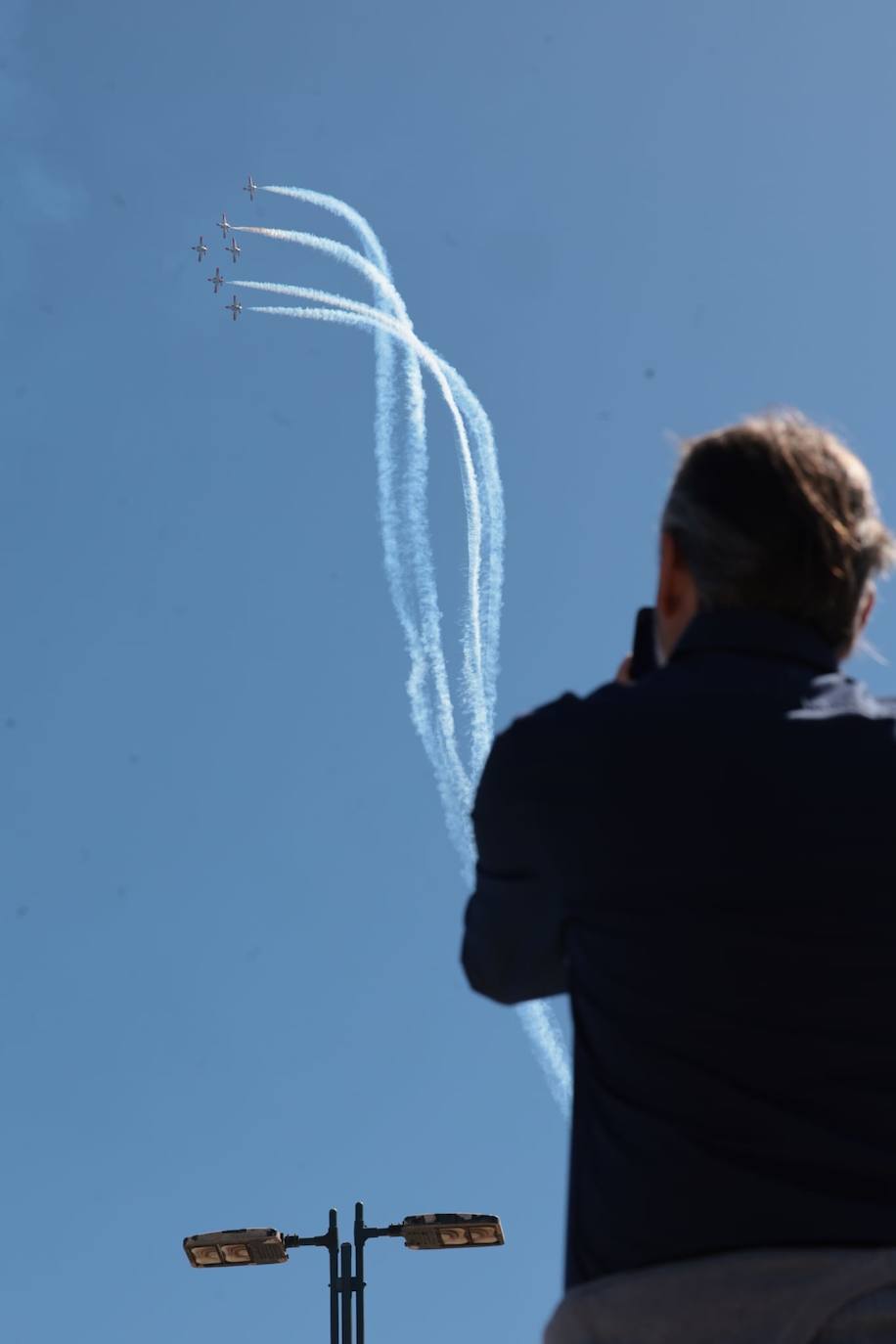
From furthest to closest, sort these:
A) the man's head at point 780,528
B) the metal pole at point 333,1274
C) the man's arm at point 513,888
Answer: the metal pole at point 333,1274
the man's head at point 780,528
the man's arm at point 513,888

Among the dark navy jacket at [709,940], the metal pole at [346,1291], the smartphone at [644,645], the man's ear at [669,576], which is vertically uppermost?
the man's ear at [669,576]

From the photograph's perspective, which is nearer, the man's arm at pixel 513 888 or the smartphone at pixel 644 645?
the man's arm at pixel 513 888

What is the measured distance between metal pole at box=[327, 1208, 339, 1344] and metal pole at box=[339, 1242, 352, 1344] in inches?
2.4

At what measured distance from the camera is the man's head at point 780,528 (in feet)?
8.96

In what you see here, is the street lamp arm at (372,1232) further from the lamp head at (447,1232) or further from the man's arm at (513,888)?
the man's arm at (513,888)

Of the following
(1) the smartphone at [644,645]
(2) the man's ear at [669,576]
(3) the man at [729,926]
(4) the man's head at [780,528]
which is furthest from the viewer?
(1) the smartphone at [644,645]

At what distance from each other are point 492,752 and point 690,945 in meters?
0.41

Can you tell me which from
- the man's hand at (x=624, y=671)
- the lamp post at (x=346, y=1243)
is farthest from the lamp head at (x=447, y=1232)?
the man's hand at (x=624, y=671)

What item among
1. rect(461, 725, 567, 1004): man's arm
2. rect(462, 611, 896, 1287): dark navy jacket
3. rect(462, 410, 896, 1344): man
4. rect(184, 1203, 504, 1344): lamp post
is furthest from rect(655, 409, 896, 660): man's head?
rect(184, 1203, 504, 1344): lamp post

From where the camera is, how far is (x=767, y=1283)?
2.30 m

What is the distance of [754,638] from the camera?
108 inches

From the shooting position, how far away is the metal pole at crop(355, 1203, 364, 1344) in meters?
16.5

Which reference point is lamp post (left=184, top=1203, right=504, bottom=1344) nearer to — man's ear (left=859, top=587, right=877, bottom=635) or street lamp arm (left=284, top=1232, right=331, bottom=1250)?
street lamp arm (left=284, top=1232, right=331, bottom=1250)

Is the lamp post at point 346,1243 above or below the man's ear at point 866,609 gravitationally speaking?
below
